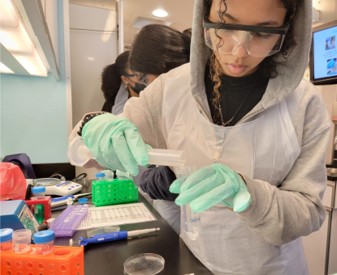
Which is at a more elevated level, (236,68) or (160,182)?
(236,68)

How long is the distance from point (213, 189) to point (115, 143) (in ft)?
0.90

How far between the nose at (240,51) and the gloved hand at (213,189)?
34cm

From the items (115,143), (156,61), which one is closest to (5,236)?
(115,143)

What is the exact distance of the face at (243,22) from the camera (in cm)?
71

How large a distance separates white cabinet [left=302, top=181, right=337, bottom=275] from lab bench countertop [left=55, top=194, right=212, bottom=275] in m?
1.51

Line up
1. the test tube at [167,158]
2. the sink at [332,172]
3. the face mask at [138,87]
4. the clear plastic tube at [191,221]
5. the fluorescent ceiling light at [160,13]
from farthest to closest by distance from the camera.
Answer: the fluorescent ceiling light at [160,13] < the sink at [332,172] < the face mask at [138,87] < the clear plastic tube at [191,221] < the test tube at [167,158]

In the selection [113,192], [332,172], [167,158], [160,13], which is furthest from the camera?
[160,13]

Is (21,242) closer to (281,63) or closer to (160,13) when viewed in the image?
(281,63)

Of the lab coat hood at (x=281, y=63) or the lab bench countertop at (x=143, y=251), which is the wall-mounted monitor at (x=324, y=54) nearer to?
the lab coat hood at (x=281, y=63)

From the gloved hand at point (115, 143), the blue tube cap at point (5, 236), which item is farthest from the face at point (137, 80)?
the blue tube cap at point (5, 236)

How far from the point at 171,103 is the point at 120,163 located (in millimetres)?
309

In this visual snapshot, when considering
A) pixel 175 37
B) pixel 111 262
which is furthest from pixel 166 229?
pixel 175 37

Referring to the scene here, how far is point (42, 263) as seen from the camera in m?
0.53

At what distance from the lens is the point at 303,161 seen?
81 centimetres
